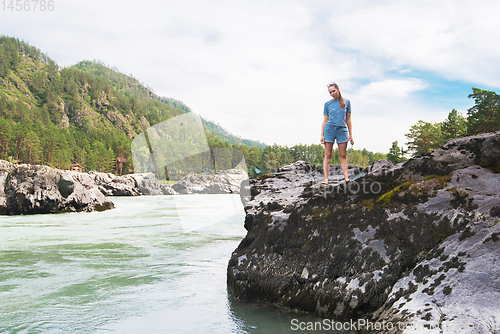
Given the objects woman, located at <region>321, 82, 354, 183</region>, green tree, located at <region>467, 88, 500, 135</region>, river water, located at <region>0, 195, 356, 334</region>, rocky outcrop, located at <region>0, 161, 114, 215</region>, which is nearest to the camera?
river water, located at <region>0, 195, 356, 334</region>

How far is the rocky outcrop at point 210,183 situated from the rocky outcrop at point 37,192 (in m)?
47.9

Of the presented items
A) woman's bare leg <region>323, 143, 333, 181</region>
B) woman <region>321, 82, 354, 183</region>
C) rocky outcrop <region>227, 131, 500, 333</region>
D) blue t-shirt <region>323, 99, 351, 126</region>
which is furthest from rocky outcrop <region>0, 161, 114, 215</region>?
blue t-shirt <region>323, 99, 351, 126</region>

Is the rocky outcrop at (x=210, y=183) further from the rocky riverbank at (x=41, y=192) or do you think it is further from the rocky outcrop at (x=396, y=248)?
the rocky outcrop at (x=396, y=248)

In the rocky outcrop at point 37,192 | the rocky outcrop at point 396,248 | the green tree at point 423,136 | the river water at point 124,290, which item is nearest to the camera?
the rocky outcrop at point 396,248

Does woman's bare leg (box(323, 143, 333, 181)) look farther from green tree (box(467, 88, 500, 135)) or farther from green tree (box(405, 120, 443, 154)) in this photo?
green tree (box(405, 120, 443, 154))

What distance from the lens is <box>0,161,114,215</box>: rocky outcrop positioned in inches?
746

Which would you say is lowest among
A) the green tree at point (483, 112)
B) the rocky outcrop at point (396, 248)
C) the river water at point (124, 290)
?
the river water at point (124, 290)

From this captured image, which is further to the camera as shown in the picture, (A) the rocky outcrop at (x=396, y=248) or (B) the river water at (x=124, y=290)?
(B) the river water at (x=124, y=290)

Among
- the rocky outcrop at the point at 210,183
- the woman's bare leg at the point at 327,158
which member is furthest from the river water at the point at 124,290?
the rocky outcrop at the point at 210,183

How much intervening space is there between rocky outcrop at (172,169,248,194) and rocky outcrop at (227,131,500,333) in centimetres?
6483

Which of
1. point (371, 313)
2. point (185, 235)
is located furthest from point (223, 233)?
point (371, 313)

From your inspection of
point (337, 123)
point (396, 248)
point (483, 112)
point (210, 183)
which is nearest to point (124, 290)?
point (396, 248)

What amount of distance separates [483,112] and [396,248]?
4400 centimetres

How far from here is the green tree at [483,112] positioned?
36.8m
